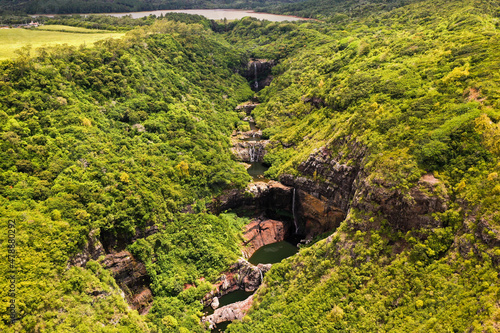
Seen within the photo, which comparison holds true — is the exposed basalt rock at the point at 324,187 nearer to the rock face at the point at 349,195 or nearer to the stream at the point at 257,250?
the rock face at the point at 349,195

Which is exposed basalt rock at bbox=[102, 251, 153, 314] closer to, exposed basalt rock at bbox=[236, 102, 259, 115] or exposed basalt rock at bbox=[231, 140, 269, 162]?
exposed basalt rock at bbox=[231, 140, 269, 162]

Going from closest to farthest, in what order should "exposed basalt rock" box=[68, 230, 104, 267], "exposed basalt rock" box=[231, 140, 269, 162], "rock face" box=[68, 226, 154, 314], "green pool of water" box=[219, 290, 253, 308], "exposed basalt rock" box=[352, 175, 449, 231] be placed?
"exposed basalt rock" box=[352, 175, 449, 231], "exposed basalt rock" box=[68, 230, 104, 267], "rock face" box=[68, 226, 154, 314], "green pool of water" box=[219, 290, 253, 308], "exposed basalt rock" box=[231, 140, 269, 162]

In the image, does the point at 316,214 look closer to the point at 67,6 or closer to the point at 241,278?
the point at 241,278

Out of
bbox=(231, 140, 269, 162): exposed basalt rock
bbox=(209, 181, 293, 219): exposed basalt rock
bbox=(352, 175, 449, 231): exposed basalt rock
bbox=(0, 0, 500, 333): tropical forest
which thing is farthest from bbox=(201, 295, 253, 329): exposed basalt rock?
bbox=(231, 140, 269, 162): exposed basalt rock

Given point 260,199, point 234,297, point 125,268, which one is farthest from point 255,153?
point 125,268

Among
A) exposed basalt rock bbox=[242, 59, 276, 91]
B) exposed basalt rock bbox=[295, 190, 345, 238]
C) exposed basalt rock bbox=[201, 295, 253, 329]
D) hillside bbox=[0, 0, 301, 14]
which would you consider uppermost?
hillside bbox=[0, 0, 301, 14]

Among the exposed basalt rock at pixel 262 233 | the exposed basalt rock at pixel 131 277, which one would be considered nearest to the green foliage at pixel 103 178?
the exposed basalt rock at pixel 131 277

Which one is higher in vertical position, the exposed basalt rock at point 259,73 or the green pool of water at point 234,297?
the exposed basalt rock at point 259,73

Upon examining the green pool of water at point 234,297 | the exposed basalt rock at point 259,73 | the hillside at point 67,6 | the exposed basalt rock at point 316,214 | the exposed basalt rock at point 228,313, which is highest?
the hillside at point 67,6
